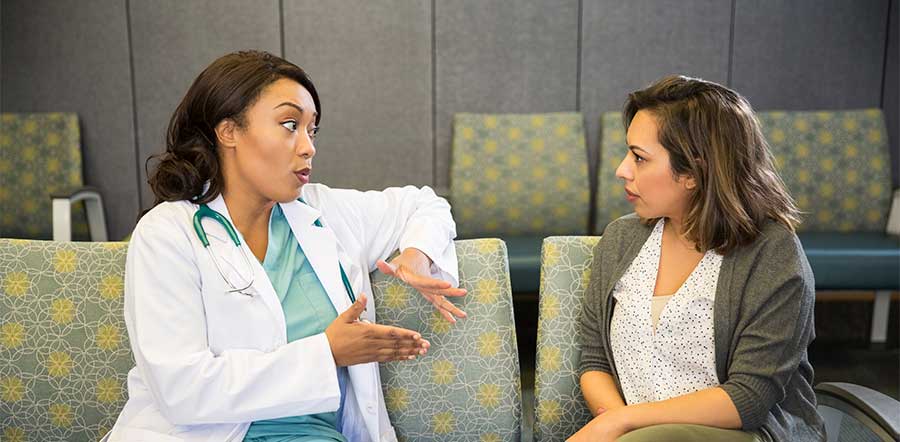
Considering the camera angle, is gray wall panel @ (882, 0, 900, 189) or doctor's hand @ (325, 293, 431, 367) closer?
doctor's hand @ (325, 293, 431, 367)

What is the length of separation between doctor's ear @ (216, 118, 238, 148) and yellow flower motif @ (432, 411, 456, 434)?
74 centimetres

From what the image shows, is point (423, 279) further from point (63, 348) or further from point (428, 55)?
point (428, 55)

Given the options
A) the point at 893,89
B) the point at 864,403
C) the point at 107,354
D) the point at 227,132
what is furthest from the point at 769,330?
the point at 893,89

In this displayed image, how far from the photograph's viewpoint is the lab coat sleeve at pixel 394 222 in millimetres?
1735

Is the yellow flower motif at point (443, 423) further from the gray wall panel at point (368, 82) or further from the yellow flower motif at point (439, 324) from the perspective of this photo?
the gray wall panel at point (368, 82)

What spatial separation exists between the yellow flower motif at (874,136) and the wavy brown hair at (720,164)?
248 centimetres

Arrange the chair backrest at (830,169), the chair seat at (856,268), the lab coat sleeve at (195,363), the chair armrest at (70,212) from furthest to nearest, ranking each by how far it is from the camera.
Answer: the chair backrest at (830,169), the chair armrest at (70,212), the chair seat at (856,268), the lab coat sleeve at (195,363)

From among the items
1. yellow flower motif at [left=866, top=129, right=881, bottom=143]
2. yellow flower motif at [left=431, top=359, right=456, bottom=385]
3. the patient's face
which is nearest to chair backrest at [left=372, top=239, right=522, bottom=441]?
yellow flower motif at [left=431, top=359, right=456, bottom=385]

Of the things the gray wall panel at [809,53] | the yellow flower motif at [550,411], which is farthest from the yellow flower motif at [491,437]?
the gray wall panel at [809,53]

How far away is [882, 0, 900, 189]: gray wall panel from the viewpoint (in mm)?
3746

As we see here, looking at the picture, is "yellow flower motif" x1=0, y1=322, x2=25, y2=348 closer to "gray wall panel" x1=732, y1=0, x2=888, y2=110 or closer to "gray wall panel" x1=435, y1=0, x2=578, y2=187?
"gray wall panel" x1=435, y1=0, x2=578, y2=187

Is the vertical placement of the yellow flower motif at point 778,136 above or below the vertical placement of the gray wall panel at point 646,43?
below

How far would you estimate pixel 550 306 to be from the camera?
1.78 metres

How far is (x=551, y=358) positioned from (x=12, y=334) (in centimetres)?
119
